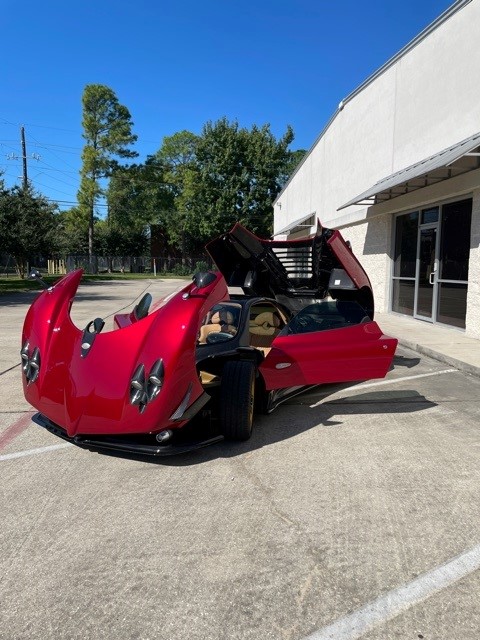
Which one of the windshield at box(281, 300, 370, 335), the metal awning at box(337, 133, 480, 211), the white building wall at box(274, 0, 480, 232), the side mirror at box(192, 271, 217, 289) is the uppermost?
the white building wall at box(274, 0, 480, 232)

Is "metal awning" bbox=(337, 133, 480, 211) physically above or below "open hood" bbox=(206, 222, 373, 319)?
above

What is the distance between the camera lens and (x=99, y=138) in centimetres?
4650

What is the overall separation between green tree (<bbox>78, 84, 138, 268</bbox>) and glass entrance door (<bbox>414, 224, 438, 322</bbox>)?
136 feet

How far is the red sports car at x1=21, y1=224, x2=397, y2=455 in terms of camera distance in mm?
Result: 3301

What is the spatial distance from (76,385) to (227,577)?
1745 millimetres

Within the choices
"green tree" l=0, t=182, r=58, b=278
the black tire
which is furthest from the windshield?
"green tree" l=0, t=182, r=58, b=278

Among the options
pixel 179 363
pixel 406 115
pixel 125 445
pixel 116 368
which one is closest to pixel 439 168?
pixel 406 115

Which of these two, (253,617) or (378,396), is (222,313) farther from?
(253,617)

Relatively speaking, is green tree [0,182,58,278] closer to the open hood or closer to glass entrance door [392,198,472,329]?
glass entrance door [392,198,472,329]

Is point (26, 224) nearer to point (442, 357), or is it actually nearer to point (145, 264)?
point (442, 357)

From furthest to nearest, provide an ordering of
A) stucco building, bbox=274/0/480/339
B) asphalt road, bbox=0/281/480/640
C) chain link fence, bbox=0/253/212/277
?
chain link fence, bbox=0/253/212/277, stucco building, bbox=274/0/480/339, asphalt road, bbox=0/281/480/640

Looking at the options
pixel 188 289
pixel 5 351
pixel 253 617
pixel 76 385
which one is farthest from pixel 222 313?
pixel 5 351

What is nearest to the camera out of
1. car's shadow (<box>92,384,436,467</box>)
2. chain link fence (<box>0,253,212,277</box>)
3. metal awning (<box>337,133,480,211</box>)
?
car's shadow (<box>92,384,436,467</box>)

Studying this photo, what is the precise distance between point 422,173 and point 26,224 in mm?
24663
